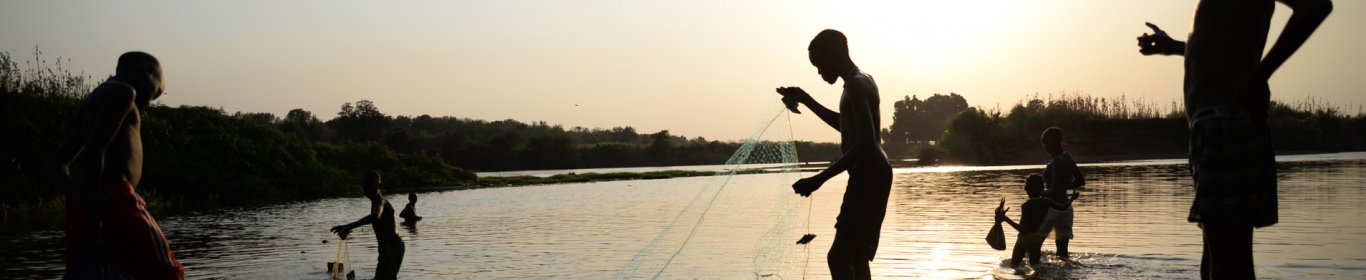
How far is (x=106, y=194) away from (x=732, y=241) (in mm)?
12465

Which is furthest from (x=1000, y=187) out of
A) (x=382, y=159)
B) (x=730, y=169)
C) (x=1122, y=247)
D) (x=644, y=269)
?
(x=382, y=159)

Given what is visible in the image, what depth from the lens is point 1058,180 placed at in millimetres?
12328

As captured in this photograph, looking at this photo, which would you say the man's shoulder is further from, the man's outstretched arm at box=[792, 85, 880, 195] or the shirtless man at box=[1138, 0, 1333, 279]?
the shirtless man at box=[1138, 0, 1333, 279]

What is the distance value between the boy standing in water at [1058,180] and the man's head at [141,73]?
9.29 m

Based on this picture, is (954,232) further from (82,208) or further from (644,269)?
(82,208)

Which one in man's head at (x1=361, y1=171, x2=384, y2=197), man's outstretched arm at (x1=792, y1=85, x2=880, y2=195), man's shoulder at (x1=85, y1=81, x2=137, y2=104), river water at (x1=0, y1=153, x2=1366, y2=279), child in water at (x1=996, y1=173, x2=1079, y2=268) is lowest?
river water at (x1=0, y1=153, x2=1366, y2=279)

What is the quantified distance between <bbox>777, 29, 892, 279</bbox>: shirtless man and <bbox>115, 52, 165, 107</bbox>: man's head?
151 inches

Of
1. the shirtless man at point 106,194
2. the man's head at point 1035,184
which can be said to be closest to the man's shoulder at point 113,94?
the shirtless man at point 106,194

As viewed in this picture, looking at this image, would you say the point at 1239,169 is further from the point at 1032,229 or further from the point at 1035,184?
the point at 1035,184

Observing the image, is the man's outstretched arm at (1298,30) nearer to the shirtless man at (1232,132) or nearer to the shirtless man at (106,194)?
the shirtless man at (1232,132)

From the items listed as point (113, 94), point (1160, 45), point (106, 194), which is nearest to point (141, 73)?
point (113, 94)

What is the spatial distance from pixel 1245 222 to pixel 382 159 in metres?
62.0

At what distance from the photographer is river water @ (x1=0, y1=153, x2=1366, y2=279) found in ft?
41.7

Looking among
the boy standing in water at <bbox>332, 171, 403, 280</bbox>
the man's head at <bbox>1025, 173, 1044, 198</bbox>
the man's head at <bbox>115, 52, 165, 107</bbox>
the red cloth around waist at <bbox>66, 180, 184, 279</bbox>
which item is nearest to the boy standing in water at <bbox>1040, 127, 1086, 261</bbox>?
the man's head at <bbox>1025, 173, 1044, 198</bbox>
